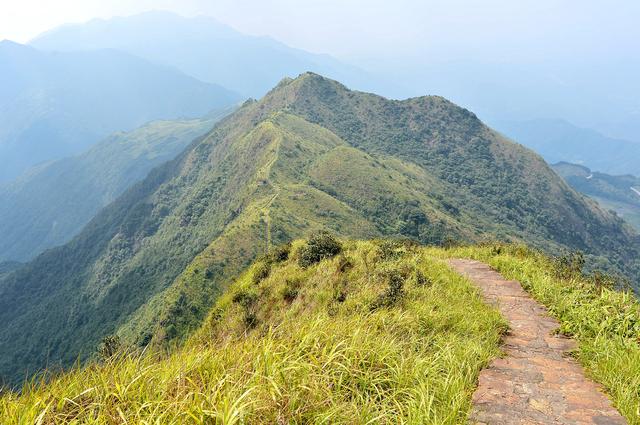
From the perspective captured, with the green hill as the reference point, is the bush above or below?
below

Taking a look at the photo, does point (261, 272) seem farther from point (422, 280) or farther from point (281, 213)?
point (281, 213)

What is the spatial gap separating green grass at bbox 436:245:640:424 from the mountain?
171 ft

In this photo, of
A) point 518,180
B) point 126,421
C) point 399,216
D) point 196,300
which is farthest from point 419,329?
point 518,180

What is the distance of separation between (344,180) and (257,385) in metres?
110

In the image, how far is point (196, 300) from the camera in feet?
194

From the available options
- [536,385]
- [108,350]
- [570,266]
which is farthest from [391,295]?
[570,266]

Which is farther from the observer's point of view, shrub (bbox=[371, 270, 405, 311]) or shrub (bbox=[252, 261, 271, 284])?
shrub (bbox=[252, 261, 271, 284])

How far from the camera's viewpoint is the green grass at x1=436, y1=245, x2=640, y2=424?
5234 millimetres

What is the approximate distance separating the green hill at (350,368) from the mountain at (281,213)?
173 feet

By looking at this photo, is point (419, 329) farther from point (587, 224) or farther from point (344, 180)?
point (587, 224)

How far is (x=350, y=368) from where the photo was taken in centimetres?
481

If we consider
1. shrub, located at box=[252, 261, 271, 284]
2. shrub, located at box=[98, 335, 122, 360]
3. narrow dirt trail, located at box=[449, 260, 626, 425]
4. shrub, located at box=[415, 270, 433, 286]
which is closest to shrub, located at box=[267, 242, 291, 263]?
shrub, located at box=[252, 261, 271, 284]

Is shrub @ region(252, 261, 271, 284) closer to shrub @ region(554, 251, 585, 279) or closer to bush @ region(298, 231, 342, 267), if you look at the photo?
bush @ region(298, 231, 342, 267)

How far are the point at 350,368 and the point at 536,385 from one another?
2.90 meters
